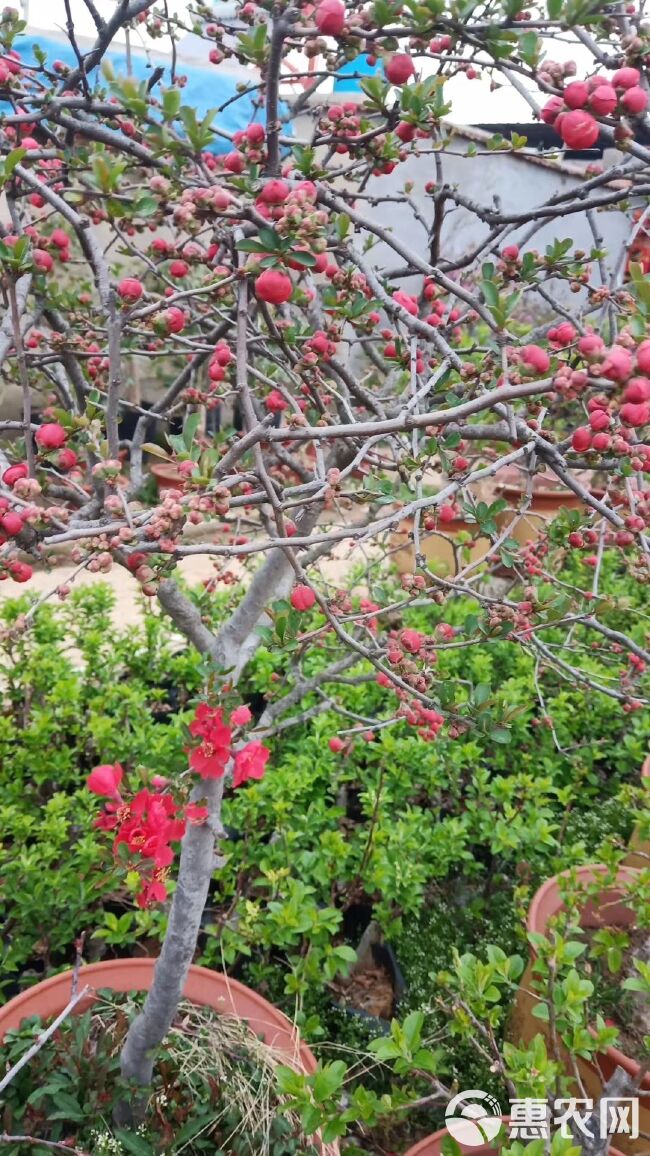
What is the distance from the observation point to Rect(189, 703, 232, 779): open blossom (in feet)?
3.20

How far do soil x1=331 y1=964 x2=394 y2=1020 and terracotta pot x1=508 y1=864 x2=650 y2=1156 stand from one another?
0.37 meters

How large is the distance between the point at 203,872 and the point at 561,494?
3.74 m

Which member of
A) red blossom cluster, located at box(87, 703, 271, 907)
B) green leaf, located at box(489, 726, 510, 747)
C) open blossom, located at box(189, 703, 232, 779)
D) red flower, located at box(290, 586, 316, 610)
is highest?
red flower, located at box(290, 586, 316, 610)

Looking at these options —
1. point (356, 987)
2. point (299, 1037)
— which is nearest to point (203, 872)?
point (299, 1037)

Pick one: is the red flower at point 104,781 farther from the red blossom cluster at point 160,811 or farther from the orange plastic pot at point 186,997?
the orange plastic pot at point 186,997

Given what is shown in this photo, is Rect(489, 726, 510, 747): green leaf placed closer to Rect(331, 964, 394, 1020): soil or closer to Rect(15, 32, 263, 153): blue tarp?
Result: Rect(331, 964, 394, 1020): soil

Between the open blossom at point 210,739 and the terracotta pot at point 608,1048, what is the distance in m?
0.66

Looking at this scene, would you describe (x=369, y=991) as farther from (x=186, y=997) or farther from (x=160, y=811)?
(x=160, y=811)

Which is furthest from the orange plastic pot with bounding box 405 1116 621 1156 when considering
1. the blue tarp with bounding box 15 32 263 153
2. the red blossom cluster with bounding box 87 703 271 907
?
the blue tarp with bounding box 15 32 263 153

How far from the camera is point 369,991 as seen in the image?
1.80m

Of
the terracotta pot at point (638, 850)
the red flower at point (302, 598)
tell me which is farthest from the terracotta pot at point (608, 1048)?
the red flower at point (302, 598)

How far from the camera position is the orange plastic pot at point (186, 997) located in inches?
50.8

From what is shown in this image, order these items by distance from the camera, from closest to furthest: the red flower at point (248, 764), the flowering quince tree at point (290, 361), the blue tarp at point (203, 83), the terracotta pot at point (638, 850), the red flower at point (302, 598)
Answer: the flowering quince tree at point (290, 361), the red flower at point (302, 598), the red flower at point (248, 764), the terracotta pot at point (638, 850), the blue tarp at point (203, 83)

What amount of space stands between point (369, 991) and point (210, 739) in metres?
1.17
